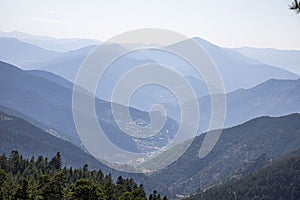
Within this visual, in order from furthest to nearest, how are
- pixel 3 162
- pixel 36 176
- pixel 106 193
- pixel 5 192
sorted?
pixel 3 162, pixel 36 176, pixel 106 193, pixel 5 192

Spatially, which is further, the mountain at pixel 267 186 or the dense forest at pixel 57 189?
the mountain at pixel 267 186

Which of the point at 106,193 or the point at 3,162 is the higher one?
the point at 3,162

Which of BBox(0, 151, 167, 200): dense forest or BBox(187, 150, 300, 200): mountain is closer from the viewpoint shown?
BBox(0, 151, 167, 200): dense forest

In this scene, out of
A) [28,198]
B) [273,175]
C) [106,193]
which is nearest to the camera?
[28,198]

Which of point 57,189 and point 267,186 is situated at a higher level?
point 267,186

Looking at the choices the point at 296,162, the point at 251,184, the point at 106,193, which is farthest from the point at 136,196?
the point at 296,162

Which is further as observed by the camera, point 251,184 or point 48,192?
point 251,184

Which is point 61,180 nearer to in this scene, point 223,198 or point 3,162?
point 3,162
